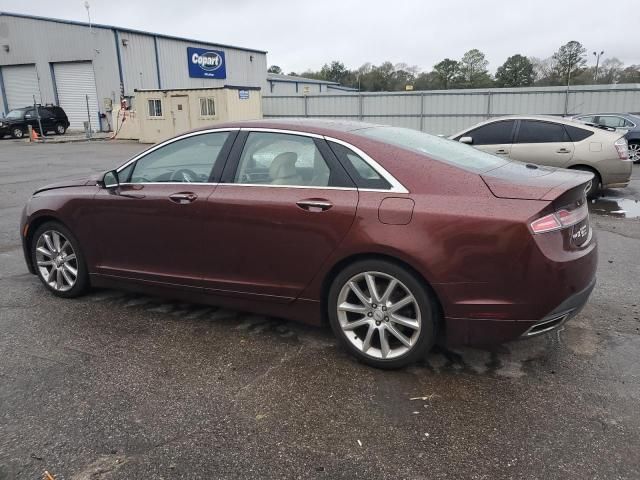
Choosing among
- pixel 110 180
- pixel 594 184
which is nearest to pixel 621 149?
pixel 594 184

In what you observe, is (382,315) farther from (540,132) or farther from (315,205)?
(540,132)

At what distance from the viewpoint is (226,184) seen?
386cm

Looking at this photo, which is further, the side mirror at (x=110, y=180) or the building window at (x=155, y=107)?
the building window at (x=155, y=107)

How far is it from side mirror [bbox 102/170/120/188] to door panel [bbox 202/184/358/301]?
1054 mm

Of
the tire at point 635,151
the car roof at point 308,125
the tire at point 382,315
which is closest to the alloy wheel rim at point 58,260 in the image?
the car roof at point 308,125

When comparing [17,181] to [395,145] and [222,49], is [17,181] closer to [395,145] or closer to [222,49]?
[395,145]

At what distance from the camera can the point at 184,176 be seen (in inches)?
163

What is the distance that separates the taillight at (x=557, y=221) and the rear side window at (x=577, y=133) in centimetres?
692

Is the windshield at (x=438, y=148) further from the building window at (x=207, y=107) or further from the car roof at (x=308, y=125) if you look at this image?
the building window at (x=207, y=107)

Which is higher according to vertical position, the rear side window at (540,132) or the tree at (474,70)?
the tree at (474,70)

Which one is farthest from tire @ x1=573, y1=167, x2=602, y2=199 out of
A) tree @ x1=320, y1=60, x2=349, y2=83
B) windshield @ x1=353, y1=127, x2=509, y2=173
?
tree @ x1=320, y1=60, x2=349, y2=83

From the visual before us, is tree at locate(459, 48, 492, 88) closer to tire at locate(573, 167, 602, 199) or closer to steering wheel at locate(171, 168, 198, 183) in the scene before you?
tire at locate(573, 167, 602, 199)

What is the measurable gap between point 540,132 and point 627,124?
7480 mm

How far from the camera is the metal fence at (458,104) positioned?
2100 centimetres
